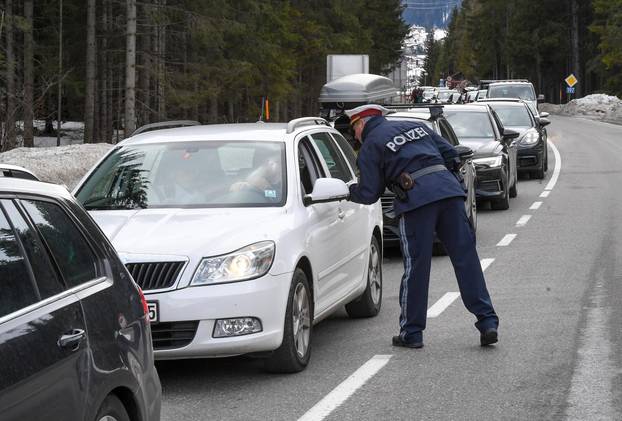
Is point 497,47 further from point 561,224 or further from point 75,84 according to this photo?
point 561,224

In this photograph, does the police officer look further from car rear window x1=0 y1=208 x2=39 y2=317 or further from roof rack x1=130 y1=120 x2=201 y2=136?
car rear window x1=0 y1=208 x2=39 y2=317

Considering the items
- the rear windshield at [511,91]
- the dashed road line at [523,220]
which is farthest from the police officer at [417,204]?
the rear windshield at [511,91]

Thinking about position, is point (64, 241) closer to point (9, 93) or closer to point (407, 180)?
point (407, 180)

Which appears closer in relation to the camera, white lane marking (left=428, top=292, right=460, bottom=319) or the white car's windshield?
the white car's windshield

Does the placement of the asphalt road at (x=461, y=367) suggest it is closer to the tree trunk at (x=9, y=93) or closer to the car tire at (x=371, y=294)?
the car tire at (x=371, y=294)

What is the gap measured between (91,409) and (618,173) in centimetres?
2430

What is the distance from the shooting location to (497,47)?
144125 mm

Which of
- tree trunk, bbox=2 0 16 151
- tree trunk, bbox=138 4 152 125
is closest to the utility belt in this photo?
tree trunk, bbox=2 0 16 151

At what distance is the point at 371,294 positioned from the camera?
9703 mm

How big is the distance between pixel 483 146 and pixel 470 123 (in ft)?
4.41

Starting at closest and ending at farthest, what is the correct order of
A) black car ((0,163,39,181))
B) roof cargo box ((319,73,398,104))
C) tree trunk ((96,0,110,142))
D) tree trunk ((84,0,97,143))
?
black car ((0,163,39,181))
roof cargo box ((319,73,398,104))
tree trunk ((84,0,97,143))
tree trunk ((96,0,110,142))

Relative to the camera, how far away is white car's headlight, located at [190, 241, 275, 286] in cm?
703

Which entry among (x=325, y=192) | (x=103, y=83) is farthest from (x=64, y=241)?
(x=103, y=83)

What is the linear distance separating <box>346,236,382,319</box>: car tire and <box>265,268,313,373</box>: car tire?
1.79 meters
